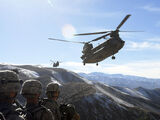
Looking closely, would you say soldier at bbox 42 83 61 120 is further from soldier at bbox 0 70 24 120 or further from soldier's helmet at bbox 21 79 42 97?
soldier at bbox 0 70 24 120

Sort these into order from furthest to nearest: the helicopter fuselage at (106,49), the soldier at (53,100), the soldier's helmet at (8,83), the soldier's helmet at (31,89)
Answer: the helicopter fuselage at (106,49), the soldier at (53,100), the soldier's helmet at (31,89), the soldier's helmet at (8,83)

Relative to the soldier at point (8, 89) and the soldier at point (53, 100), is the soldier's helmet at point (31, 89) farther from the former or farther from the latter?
the soldier at point (53, 100)

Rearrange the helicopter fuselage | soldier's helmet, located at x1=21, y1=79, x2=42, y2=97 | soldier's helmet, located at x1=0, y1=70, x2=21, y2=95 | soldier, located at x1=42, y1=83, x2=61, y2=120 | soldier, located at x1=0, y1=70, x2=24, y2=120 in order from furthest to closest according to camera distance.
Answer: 1. the helicopter fuselage
2. soldier, located at x1=42, y1=83, x2=61, y2=120
3. soldier's helmet, located at x1=21, y1=79, x2=42, y2=97
4. soldier's helmet, located at x1=0, y1=70, x2=21, y2=95
5. soldier, located at x1=0, y1=70, x2=24, y2=120

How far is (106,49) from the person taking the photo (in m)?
27.2

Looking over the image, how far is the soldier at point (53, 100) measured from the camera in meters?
6.85

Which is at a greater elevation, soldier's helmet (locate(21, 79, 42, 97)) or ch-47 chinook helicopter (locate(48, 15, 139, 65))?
ch-47 chinook helicopter (locate(48, 15, 139, 65))

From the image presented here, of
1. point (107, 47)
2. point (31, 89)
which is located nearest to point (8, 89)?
point (31, 89)

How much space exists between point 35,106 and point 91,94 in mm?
87377

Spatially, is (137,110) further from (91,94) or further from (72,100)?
(72,100)

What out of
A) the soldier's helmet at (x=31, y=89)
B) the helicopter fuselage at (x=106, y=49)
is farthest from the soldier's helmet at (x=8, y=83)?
the helicopter fuselage at (x=106, y=49)

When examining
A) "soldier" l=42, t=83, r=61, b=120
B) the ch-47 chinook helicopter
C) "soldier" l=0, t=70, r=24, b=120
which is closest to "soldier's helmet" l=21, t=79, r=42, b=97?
"soldier" l=0, t=70, r=24, b=120

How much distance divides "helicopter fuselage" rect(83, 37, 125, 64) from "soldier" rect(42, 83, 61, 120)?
19.8 metres

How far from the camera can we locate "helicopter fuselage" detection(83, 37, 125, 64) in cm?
2670

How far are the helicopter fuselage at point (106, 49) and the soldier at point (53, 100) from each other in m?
19.8
